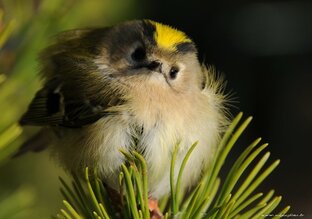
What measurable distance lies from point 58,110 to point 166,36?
0.30 metres

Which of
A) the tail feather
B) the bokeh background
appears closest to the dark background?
the bokeh background

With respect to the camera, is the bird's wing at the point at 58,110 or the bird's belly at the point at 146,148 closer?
the bird's belly at the point at 146,148

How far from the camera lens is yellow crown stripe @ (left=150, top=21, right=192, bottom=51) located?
109 centimetres

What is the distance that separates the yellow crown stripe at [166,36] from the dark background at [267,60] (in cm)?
244

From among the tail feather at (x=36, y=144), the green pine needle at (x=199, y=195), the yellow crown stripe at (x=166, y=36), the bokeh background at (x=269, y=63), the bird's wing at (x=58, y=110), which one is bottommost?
the bokeh background at (x=269, y=63)

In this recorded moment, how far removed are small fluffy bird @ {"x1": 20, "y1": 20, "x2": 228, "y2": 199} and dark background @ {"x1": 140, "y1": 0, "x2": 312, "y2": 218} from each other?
2.33m

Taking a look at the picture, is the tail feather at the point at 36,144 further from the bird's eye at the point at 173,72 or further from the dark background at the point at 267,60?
the dark background at the point at 267,60

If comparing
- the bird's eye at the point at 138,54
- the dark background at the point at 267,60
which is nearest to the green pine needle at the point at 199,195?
the bird's eye at the point at 138,54

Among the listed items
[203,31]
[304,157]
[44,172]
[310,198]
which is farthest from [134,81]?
[203,31]

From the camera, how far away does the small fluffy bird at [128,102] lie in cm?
102

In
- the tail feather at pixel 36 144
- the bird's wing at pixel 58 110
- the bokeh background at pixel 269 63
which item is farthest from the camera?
the bokeh background at pixel 269 63

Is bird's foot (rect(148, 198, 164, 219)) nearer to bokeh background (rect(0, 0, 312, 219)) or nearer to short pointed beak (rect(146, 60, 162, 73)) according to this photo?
short pointed beak (rect(146, 60, 162, 73))

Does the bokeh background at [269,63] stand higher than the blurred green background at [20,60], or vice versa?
the blurred green background at [20,60]

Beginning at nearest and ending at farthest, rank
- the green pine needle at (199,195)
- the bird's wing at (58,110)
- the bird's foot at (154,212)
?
the green pine needle at (199,195), the bird's foot at (154,212), the bird's wing at (58,110)
